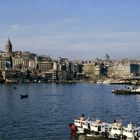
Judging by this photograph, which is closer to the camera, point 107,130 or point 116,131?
point 116,131

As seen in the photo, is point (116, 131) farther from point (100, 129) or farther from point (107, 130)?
point (100, 129)

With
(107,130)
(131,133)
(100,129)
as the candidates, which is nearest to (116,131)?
(107,130)

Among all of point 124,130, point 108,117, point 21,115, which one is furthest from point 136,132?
point 21,115

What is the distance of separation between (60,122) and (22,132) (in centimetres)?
700

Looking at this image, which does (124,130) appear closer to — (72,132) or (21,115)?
(72,132)

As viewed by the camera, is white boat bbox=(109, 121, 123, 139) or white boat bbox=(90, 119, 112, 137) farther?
white boat bbox=(90, 119, 112, 137)

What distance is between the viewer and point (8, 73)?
19800 cm

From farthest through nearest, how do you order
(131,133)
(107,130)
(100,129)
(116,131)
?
(100,129) → (107,130) → (116,131) → (131,133)

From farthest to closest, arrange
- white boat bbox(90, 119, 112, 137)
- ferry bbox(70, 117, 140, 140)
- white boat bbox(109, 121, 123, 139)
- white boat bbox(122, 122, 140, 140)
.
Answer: white boat bbox(90, 119, 112, 137)
white boat bbox(109, 121, 123, 139)
ferry bbox(70, 117, 140, 140)
white boat bbox(122, 122, 140, 140)

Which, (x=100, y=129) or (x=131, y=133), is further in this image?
(x=100, y=129)

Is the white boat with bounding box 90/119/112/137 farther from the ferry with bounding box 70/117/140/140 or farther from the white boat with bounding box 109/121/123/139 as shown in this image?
the white boat with bounding box 109/121/123/139

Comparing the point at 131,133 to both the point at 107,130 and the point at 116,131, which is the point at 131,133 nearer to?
the point at 116,131

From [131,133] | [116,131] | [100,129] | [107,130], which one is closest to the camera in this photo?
[131,133]

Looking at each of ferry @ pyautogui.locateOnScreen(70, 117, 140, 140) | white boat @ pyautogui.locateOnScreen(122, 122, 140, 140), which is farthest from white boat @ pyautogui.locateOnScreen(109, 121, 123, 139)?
white boat @ pyautogui.locateOnScreen(122, 122, 140, 140)
